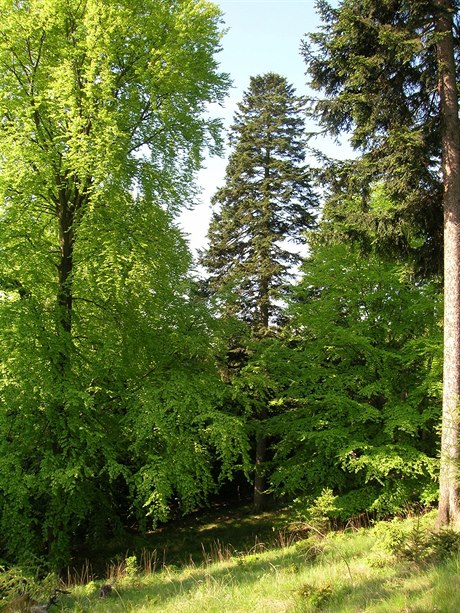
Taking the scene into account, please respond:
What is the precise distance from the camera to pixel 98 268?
9.01 metres

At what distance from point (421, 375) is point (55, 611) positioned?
10356 millimetres

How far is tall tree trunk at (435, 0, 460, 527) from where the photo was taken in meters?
7.59

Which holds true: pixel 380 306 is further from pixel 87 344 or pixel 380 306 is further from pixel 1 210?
pixel 1 210

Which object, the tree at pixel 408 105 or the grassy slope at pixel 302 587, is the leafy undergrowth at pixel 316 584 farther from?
the tree at pixel 408 105

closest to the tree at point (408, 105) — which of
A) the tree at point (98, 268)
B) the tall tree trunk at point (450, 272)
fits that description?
the tall tree trunk at point (450, 272)

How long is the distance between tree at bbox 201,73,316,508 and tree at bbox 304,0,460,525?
30.1 ft

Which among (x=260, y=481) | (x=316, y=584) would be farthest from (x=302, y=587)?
(x=260, y=481)

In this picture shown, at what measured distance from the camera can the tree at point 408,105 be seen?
814cm

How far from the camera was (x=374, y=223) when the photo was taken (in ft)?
30.6

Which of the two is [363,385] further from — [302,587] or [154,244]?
[302,587]

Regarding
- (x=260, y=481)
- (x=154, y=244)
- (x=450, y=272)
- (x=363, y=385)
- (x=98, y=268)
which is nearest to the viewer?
(x=450, y=272)

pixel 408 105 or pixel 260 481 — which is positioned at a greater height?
pixel 408 105

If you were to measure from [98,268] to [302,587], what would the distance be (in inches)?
255

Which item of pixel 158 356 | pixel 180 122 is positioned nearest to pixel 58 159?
pixel 180 122
